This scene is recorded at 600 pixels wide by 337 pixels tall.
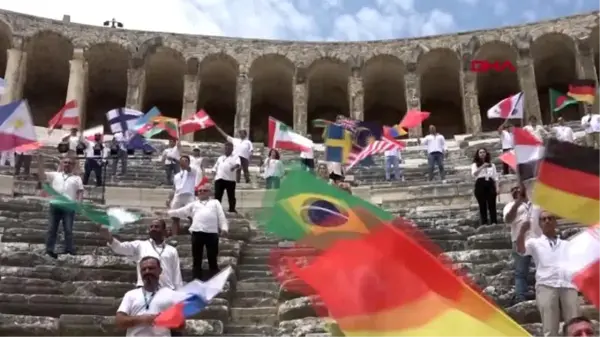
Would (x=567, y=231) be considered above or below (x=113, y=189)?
below

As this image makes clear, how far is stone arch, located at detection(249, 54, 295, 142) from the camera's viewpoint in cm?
3191

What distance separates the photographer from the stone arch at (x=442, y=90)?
31.3 metres

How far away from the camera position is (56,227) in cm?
905

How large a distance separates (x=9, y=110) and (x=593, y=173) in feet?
33.4

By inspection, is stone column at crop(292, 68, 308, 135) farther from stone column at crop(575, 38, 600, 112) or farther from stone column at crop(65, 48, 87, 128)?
stone column at crop(575, 38, 600, 112)

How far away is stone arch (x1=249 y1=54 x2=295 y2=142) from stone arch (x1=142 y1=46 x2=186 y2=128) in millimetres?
3371

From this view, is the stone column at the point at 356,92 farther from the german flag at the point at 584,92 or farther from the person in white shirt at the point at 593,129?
the person in white shirt at the point at 593,129

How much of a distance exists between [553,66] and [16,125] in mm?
26090

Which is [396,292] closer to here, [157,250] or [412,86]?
[157,250]

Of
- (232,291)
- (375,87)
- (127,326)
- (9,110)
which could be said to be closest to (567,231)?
(232,291)

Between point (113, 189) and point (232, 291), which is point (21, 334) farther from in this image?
point (113, 189)

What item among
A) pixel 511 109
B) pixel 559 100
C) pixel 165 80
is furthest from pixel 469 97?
pixel 165 80

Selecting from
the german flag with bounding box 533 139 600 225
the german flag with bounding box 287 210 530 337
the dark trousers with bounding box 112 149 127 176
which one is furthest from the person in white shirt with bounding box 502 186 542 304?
the dark trousers with bounding box 112 149 127 176

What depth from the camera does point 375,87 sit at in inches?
1336
